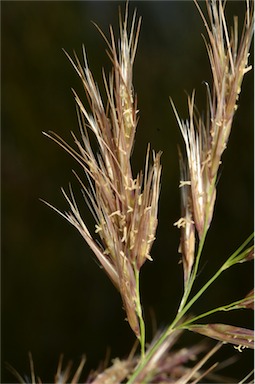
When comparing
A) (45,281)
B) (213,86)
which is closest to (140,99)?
(45,281)

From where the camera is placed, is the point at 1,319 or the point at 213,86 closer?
the point at 213,86

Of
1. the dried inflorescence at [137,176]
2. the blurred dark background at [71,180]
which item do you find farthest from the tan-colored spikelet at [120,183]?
the blurred dark background at [71,180]

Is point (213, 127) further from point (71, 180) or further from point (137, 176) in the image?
point (71, 180)

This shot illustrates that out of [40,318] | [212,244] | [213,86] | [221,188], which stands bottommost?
[40,318]

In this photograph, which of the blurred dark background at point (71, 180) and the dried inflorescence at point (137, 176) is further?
the blurred dark background at point (71, 180)

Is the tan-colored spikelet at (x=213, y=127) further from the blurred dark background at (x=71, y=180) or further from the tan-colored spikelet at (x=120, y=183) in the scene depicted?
the blurred dark background at (x=71, y=180)

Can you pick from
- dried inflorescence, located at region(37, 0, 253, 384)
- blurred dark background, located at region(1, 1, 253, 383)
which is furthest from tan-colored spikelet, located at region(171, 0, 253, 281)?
blurred dark background, located at region(1, 1, 253, 383)

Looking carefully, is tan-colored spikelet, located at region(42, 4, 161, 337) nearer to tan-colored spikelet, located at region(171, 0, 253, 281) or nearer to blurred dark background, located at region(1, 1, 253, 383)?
tan-colored spikelet, located at region(171, 0, 253, 281)

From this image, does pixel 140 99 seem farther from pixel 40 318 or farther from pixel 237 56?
pixel 237 56
